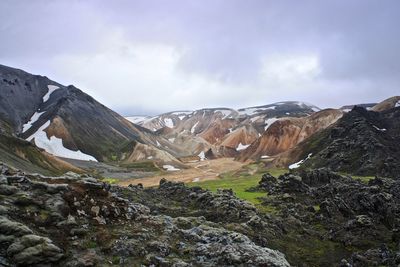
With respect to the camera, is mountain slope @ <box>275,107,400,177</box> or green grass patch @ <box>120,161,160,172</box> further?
green grass patch @ <box>120,161,160,172</box>

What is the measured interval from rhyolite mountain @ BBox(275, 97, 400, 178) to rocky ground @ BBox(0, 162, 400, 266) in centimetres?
5440

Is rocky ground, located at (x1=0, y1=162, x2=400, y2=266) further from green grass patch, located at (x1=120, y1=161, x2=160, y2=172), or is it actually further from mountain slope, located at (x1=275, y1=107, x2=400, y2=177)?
green grass patch, located at (x1=120, y1=161, x2=160, y2=172)

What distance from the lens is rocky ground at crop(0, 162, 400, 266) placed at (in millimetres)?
26875

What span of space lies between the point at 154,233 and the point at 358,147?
99.0 metres

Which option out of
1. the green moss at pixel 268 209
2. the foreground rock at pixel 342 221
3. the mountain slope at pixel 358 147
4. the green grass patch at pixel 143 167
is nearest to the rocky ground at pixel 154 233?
the foreground rock at pixel 342 221

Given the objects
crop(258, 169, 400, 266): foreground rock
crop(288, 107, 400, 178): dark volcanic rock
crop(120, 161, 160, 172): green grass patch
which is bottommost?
crop(120, 161, 160, 172): green grass patch

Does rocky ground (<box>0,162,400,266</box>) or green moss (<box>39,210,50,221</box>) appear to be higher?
green moss (<box>39,210,50,221</box>)

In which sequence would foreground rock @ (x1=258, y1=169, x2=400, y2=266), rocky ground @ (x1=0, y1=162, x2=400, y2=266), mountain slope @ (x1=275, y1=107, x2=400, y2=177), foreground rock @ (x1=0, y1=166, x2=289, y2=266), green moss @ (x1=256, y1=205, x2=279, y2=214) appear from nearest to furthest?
foreground rock @ (x1=0, y1=166, x2=289, y2=266), rocky ground @ (x1=0, y1=162, x2=400, y2=266), foreground rock @ (x1=258, y1=169, x2=400, y2=266), green moss @ (x1=256, y1=205, x2=279, y2=214), mountain slope @ (x1=275, y1=107, x2=400, y2=177)

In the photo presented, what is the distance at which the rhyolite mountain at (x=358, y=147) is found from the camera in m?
107

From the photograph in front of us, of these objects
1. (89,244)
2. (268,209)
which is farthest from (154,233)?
(268,209)

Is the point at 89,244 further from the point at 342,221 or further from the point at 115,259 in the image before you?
the point at 342,221

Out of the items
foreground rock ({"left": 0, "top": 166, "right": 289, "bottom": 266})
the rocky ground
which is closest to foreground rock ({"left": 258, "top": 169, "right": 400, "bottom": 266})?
the rocky ground

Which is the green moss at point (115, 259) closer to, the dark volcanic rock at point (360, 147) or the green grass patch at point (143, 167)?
the dark volcanic rock at point (360, 147)

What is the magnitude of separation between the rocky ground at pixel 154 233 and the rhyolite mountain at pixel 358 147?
178 ft
